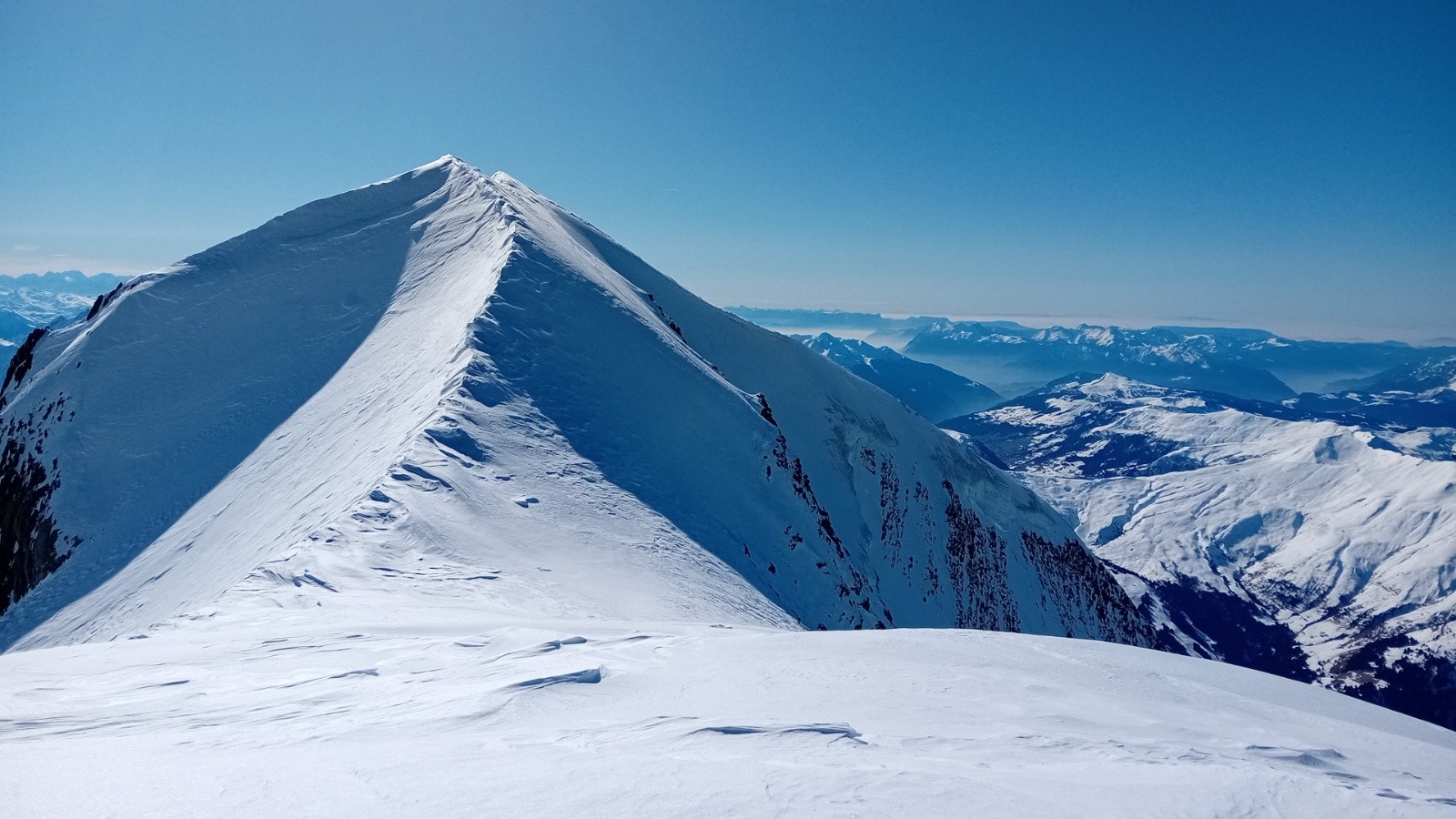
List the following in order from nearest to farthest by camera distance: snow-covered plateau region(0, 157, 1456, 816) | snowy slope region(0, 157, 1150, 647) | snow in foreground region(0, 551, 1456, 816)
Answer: snow in foreground region(0, 551, 1456, 816) < snow-covered plateau region(0, 157, 1456, 816) < snowy slope region(0, 157, 1150, 647)

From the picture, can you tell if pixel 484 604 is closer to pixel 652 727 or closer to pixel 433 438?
pixel 652 727

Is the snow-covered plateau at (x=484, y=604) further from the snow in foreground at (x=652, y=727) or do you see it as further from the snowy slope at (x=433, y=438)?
the snowy slope at (x=433, y=438)

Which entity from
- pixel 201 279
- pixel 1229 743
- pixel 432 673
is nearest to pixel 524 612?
pixel 432 673

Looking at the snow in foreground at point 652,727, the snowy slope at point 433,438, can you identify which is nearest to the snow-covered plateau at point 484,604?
the snow in foreground at point 652,727

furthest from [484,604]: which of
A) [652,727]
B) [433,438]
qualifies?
[433,438]

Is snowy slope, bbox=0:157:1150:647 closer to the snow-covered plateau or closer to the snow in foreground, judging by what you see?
the snow-covered plateau

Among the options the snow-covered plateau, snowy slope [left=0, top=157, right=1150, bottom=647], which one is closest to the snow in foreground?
the snow-covered plateau

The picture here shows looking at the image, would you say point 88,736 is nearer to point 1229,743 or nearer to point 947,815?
point 947,815
